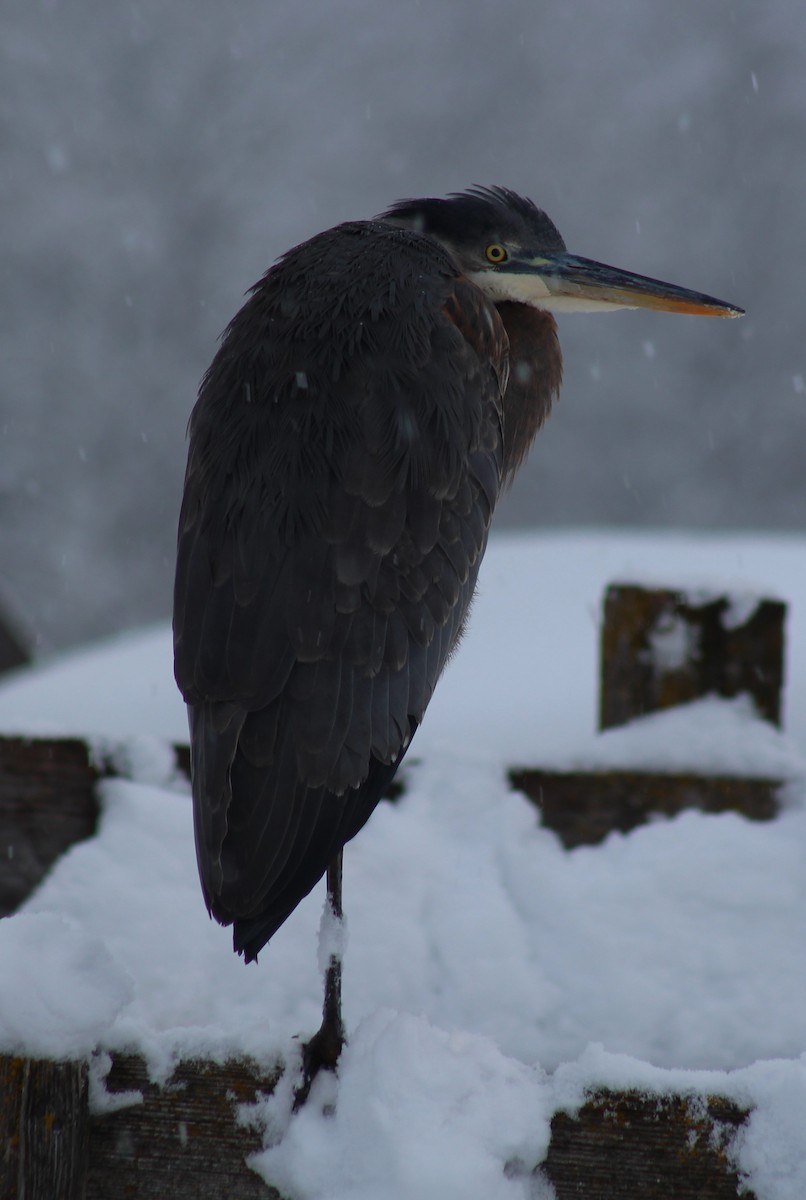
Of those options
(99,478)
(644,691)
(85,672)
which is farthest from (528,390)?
(99,478)

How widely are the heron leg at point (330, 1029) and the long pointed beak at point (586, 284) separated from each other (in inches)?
50.7

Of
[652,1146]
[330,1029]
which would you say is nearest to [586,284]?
[330,1029]

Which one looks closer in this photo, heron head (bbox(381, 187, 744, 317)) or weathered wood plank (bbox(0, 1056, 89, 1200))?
weathered wood plank (bbox(0, 1056, 89, 1200))

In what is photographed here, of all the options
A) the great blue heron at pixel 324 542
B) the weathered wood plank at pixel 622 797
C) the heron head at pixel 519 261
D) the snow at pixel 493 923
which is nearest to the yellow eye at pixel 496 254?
the heron head at pixel 519 261

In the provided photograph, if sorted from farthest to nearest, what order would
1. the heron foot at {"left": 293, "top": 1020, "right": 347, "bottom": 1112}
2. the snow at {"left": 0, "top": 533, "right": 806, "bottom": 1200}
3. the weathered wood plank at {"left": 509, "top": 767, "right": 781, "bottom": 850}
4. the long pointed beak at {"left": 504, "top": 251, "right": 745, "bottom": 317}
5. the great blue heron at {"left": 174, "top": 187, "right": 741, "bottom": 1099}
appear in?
the long pointed beak at {"left": 504, "top": 251, "right": 745, "bottom": 317}, the weathered wood plank at {"left": 509, "top": 767, "right": 781, "bottom": 850}, the snow at {"left": 0, "top": 533, "right": 806, "bottom": 1200}, the great blue heron at {"left": 174, "top": 187, "right": 741, "bottom": 1099}, the heron foot at {"left": 293, "top": 1020, "right": 347, "bottom": 1112}

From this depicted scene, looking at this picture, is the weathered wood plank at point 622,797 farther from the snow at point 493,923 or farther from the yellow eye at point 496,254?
the yellow eye at point 496,254

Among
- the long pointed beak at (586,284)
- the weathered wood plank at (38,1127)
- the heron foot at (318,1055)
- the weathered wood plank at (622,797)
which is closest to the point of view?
the weathered wood plank at (38,1127)

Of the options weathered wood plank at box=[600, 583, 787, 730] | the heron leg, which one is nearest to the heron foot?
the heron leg

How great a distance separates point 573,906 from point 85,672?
9.00 ft

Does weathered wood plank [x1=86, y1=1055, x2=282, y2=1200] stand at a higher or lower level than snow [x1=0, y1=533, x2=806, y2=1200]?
lower

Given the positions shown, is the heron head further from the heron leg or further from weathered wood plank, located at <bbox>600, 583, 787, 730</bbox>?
the heron leg

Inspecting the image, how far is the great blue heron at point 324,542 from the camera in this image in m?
1.60

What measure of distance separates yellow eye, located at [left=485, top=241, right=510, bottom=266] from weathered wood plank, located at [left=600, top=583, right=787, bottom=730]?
729 mm

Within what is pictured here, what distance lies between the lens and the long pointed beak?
2.42m
